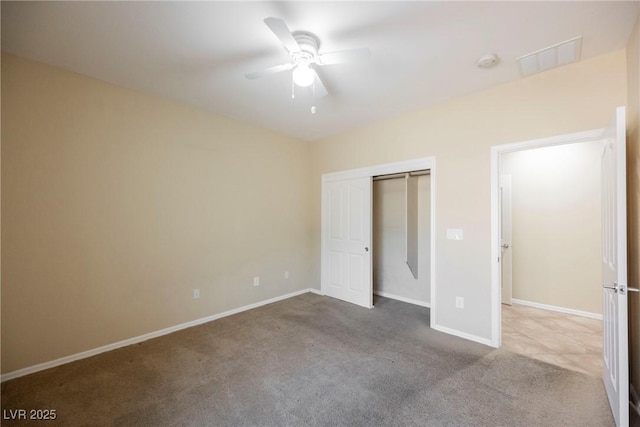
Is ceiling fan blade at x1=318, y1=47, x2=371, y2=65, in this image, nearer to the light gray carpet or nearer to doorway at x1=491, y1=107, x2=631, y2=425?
doorway at x1=491, y1=107, x2=631, y2=425

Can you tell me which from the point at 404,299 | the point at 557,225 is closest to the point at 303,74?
the point at 404,299

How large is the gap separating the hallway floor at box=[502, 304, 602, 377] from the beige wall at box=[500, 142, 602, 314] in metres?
0.34

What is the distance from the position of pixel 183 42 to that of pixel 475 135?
3025 millimetres

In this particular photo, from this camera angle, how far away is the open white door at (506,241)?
411cm

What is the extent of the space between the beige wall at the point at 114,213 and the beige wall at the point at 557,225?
13.3 feet

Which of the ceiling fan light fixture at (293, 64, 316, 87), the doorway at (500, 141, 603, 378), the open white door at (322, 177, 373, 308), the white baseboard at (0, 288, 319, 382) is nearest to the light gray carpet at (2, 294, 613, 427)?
the white baseboard at (0, 288, 319, 382)

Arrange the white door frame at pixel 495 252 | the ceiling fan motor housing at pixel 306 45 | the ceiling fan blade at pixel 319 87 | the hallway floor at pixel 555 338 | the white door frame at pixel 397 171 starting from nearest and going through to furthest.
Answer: the ceiling fan motor housing at pixel 306 45 → the ceiling fan blade at pixel 319 87 → the hallway floor at pixel 555 338 → the white door frame at pixel 495 252 → the white door frame at pixel 397 171

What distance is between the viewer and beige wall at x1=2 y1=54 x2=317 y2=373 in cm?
230

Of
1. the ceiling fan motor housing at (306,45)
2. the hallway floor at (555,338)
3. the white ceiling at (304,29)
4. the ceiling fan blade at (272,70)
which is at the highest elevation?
the white ceiling at (304,29)

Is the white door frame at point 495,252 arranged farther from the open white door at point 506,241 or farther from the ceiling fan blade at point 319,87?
the ceiling fan blade at point 319,87

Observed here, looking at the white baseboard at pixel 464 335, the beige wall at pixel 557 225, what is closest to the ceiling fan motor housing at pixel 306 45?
the white baseboard at pixel 464 335

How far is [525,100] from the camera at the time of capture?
2.62 meters

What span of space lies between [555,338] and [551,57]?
293cm

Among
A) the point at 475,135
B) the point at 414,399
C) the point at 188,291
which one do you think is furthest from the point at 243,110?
the point at 414,399
